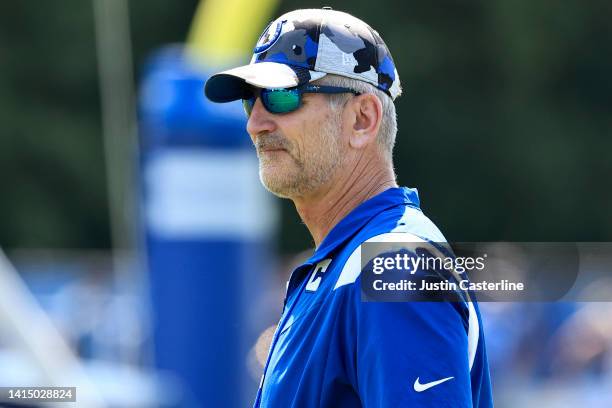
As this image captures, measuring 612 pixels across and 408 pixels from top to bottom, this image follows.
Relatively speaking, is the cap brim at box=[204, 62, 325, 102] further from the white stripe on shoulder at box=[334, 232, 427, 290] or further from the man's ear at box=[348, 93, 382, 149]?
the white stripe on shoulder at box=[334, 232, 427, 290]

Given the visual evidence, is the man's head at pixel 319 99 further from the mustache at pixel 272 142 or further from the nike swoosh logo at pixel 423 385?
the nike swoosh logo at pixel 423 385

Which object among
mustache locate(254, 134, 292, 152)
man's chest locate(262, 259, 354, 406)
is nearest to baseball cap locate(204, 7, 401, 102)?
mustache locate(254, 134, 292, 152)

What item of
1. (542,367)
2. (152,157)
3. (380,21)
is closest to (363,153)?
(152,157)

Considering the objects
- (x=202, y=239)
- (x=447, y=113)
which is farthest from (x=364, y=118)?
(x=447, y=113)

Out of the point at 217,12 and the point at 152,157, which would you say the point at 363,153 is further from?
the point at 217,12

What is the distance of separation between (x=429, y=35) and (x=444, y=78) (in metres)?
0.70

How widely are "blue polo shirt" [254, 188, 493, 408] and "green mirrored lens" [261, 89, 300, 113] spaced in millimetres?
274

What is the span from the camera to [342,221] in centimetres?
251

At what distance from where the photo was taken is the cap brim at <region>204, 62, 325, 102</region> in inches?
101

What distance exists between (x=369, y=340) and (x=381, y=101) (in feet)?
2.28

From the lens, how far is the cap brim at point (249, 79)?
2.56 m

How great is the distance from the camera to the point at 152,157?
677 cm

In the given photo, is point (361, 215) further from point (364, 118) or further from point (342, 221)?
point (364, 118)

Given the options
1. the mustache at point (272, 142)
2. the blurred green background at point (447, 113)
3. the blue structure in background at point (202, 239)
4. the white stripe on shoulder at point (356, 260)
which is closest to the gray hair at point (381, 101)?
the mustache at point (272, 142)
